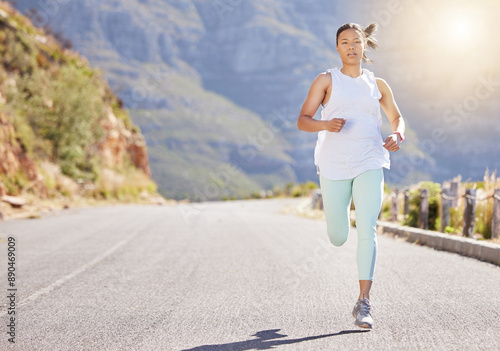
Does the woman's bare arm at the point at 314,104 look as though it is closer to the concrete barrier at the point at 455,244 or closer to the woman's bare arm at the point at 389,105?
the woman's bare arm at the point at 389,105

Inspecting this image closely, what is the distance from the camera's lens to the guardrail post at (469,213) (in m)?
9.11

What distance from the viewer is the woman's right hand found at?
4.16m

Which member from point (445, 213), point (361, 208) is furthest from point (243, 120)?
point (361, 208)

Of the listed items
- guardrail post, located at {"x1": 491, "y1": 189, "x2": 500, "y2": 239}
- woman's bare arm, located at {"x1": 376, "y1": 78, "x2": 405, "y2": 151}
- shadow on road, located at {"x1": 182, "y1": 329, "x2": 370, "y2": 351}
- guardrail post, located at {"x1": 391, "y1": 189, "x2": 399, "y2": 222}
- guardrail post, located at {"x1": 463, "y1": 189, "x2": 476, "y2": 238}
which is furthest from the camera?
guardrail post, located at {"x1": 391, "y1": 189, "x2": 399, "y2": 222}

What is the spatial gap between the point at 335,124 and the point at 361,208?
66 centimetres

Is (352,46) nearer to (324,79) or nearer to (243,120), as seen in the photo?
(324,79)

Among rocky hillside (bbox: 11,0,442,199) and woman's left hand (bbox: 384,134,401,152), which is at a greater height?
rocky hillside (bbox: 11,0,442,199)

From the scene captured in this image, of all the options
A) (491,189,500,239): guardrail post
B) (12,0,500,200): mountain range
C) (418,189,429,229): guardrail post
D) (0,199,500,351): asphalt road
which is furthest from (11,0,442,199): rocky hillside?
(0,199,500,351): asphalt road

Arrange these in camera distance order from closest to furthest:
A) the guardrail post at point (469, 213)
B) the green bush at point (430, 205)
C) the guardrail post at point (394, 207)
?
the guardrail post at point (469, 213)
the green bush at point (430, 205)
the guardrail post at point (394, 207)

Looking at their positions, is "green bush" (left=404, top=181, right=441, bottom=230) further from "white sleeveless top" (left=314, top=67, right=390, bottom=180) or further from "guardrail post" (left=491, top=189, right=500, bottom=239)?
"white sleeveless top" (left=314, top=67, right=390, bottom=180)

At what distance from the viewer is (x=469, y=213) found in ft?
30.2

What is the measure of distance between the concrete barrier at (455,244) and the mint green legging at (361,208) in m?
3.66

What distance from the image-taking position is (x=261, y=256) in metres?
8.20

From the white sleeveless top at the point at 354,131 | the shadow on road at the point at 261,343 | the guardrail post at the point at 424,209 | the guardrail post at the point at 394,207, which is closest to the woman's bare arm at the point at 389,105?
the white sleeveless top at the point at 354,131
